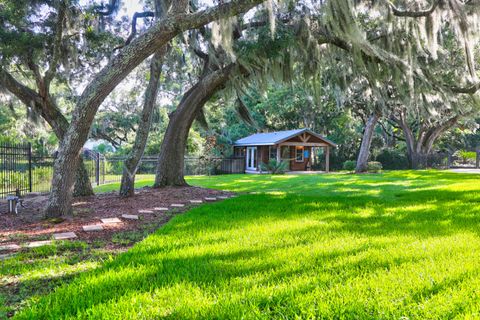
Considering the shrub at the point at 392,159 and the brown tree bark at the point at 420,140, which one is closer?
the brown tree bark at the point at 420,140

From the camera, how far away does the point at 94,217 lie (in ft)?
20.6

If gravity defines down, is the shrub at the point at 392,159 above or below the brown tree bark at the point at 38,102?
below

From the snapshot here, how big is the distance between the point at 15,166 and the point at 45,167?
2.32 metres

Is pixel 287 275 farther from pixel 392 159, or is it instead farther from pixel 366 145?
pixel 392 159

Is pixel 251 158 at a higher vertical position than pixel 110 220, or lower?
higher

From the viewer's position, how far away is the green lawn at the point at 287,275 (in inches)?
93.4

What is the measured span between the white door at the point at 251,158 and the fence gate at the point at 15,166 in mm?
16802

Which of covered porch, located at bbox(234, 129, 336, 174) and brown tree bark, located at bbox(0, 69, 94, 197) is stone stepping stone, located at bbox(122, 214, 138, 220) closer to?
brown tree bark, located at bbox(0, 69, 94, 197)

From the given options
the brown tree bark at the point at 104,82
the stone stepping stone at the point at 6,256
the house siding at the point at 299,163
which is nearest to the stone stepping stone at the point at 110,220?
the brown tree bark at the point at 104,82

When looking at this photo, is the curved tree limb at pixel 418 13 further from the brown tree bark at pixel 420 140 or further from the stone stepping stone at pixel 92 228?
the brown tree bark at pixel 420 140

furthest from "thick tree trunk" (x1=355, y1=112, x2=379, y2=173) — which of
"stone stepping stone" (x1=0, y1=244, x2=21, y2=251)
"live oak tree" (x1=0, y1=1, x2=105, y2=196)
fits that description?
"stone stepping stone" (x1=0, y1=244, x2=21, y2=251)

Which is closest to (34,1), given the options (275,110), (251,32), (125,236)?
(251,32)

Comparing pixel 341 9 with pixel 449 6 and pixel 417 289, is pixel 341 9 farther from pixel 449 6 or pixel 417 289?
pixel 417 289

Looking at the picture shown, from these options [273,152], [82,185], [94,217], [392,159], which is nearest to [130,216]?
[94,217]
